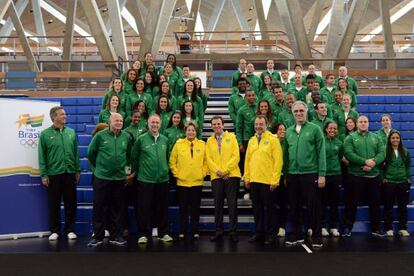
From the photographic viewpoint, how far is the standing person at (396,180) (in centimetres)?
735

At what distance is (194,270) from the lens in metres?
5.25

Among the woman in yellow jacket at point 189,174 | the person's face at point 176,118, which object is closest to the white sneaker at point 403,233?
the woman in yellow jacket at point 189,174

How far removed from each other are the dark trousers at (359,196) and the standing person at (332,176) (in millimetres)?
173

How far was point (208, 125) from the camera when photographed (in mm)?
11008

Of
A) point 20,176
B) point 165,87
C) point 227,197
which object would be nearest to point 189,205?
point 227,197

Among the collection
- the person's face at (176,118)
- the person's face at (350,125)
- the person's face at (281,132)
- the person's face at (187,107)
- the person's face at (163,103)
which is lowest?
the person's face at (281,132)

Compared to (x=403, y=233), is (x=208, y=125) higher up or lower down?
higher up

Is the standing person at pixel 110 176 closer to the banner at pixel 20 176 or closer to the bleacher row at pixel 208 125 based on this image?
the bleacher row at pixel 208 125

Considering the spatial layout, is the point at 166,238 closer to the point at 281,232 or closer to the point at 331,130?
the point at 281,232

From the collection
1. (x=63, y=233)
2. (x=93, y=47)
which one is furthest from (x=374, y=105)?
(x=93, y=47)

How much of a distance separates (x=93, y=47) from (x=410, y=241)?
96.2 feet

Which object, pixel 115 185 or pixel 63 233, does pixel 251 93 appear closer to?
pixel 115 185

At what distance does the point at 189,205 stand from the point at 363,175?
8.16 ft

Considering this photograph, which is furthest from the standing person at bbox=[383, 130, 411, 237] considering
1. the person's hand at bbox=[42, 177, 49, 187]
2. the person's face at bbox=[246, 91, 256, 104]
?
the person's hand at bbox=[42, 177, 49, 187]
